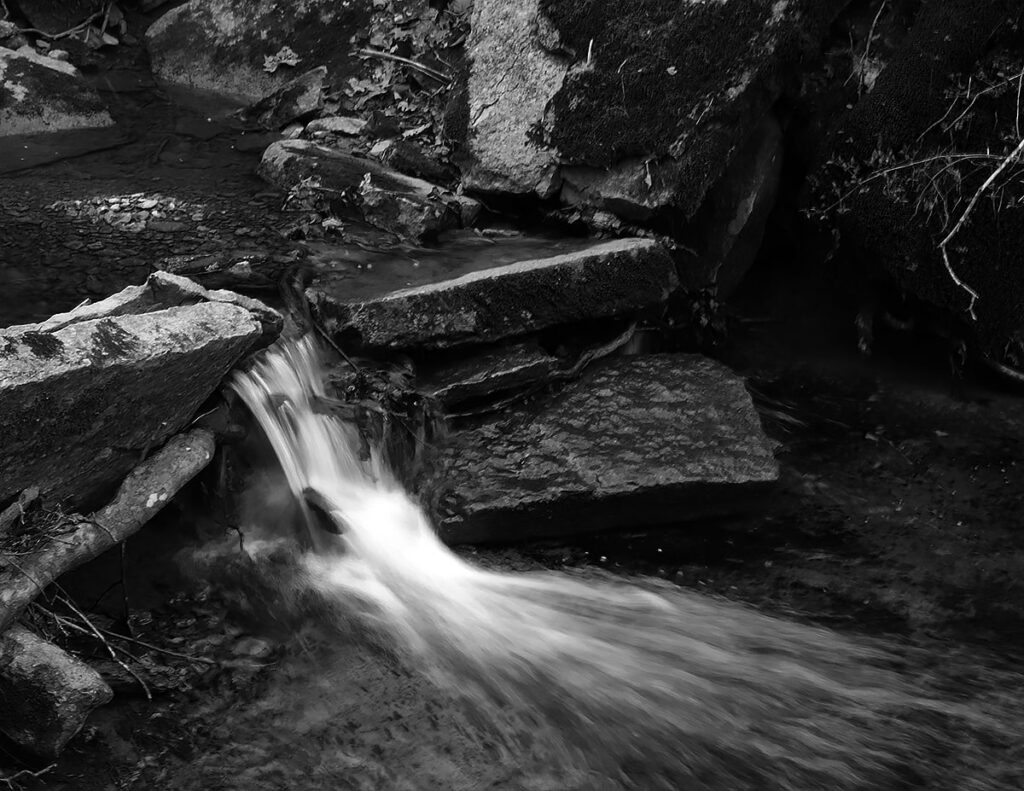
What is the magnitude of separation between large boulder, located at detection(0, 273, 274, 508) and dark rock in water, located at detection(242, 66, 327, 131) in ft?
11.1

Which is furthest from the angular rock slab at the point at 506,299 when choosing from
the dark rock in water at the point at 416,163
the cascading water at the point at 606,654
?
the dark rock in water at the point at 416,163

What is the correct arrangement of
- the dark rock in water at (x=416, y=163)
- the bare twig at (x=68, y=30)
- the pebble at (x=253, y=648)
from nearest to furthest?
the pebble at (x=253, y=648), the dark rock in water at (x=416, y=163), the bare twig at (x=68, y=30)

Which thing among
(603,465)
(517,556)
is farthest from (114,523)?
(603,465)

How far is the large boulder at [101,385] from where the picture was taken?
309 cm

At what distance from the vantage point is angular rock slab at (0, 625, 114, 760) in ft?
9.52

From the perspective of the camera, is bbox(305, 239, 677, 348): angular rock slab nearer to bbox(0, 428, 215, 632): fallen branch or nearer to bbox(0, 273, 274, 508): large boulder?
bbox(0, 273, 274, 508): large boulder

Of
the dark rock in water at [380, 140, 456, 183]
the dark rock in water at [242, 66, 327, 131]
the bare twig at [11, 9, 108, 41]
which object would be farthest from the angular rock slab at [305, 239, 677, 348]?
the bare twig at [11, 9, 108, 41]

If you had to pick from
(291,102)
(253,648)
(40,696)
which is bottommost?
(253,648)

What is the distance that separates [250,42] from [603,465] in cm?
504

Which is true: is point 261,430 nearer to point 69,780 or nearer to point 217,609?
point 217,609

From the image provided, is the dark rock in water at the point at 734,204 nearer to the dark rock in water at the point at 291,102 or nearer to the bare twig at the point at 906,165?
the bare twig at the point at 906,165

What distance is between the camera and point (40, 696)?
290 cm

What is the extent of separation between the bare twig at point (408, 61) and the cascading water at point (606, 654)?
3.06 meters

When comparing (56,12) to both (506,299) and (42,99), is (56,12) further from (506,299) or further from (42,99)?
(506,299)
